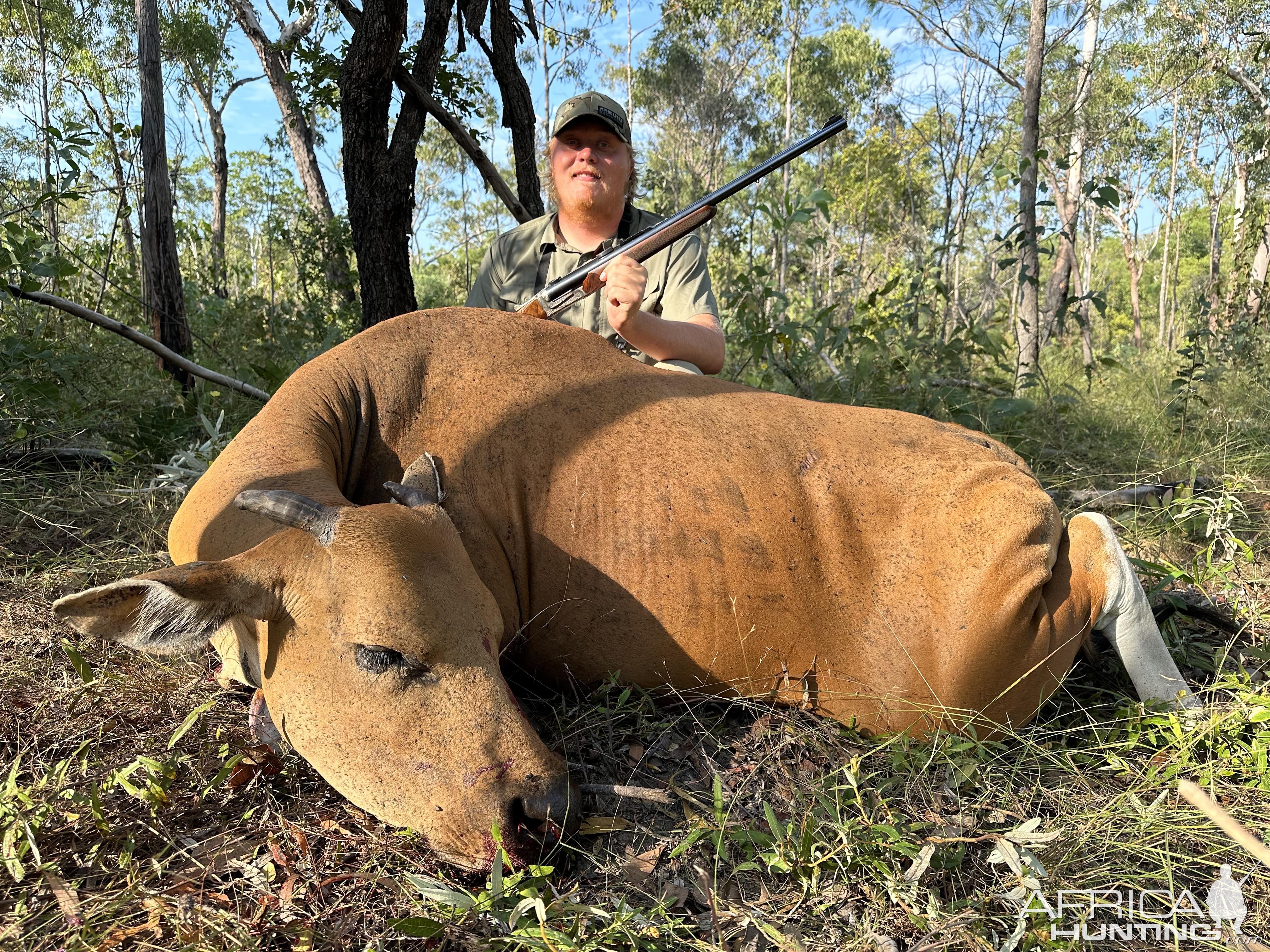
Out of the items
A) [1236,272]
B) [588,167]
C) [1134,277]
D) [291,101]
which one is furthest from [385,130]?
[1134,277]

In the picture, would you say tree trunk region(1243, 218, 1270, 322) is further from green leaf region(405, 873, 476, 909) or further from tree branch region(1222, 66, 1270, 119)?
green leaf region(405, 873, 476, 909)

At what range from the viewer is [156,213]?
6.04 m

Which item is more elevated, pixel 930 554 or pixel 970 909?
pixel 930 554

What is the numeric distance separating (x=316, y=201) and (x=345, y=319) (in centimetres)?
504

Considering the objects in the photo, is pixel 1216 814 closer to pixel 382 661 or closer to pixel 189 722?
pixel 382 661

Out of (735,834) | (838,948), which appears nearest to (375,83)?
(735,834)

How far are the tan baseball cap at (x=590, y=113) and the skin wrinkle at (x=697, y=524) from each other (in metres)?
1.89

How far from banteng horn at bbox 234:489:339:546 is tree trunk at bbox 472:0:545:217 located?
18.1 feet

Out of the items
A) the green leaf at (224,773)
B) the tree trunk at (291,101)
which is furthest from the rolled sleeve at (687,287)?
the tree trunk at (291,101)

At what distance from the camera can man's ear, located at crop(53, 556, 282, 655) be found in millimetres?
1708

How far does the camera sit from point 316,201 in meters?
11.8

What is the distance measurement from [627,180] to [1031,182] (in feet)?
13.0

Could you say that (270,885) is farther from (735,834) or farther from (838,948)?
(838,948)

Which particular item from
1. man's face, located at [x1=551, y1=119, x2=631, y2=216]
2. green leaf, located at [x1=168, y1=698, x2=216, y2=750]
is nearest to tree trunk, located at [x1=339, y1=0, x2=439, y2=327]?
man's face, located at [x1=551, y1=119, x2=631, y2=216]
